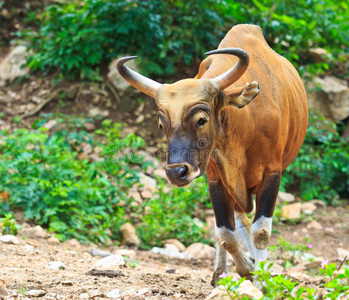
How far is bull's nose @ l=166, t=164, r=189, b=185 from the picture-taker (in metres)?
3.40

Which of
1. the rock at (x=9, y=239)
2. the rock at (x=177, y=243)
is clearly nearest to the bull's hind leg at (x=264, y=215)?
the rock at (x=177, y=243)

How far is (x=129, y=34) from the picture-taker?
33.3ft

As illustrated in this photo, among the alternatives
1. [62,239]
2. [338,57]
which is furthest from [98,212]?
[338,57]

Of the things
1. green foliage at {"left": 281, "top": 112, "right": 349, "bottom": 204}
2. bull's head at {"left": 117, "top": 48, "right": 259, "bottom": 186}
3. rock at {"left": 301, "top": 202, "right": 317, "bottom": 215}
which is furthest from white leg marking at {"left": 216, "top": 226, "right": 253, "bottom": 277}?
green foliage at {"left": 281, "top": 112, "right": 349, "bottom": 204}

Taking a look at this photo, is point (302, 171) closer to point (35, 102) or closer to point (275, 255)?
point (275, 255)

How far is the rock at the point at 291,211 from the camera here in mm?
8162

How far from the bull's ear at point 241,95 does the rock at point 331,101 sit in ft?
22.4

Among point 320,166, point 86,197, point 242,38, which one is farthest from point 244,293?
point 320,166

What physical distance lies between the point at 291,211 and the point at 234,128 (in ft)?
15.0

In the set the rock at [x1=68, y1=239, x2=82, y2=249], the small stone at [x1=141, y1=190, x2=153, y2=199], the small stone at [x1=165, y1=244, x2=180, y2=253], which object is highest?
the rock at [x1=68, y1=239, x2=82, y2=249]

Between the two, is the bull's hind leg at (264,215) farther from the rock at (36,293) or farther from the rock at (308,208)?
the rock at (308,208)

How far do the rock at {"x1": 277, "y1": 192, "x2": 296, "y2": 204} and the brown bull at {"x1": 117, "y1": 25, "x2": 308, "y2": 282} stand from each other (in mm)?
3652

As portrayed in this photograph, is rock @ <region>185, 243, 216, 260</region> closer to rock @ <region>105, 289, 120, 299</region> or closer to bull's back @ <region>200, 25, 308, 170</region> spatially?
bull's back @ <region>200, 25, 308, 170</region>

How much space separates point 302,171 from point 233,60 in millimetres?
5370
